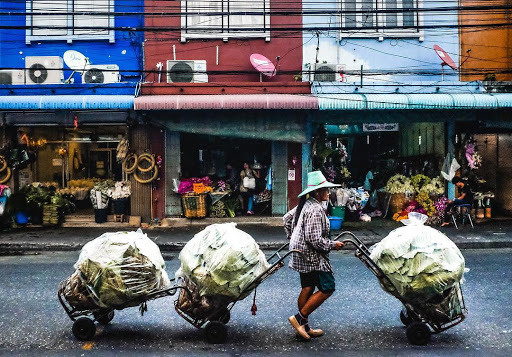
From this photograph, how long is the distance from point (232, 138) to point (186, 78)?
2.33 metres

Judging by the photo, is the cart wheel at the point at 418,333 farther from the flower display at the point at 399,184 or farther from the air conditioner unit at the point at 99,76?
the air conditioner unit at the point at 99,76

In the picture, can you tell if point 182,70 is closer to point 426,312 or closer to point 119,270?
point 119,270

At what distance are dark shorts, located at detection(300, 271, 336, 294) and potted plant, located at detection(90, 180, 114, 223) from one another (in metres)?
10.8

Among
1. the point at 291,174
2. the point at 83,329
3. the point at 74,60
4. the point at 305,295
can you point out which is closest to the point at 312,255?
the point at 305,295

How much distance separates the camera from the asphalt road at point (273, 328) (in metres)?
5.06

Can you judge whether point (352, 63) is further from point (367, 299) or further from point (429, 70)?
point (367, 299)

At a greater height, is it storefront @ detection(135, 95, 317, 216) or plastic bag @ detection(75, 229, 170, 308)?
storefront @ detection(135, 95, 317, 216)

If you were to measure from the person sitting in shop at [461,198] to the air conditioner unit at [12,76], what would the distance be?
1315 cm

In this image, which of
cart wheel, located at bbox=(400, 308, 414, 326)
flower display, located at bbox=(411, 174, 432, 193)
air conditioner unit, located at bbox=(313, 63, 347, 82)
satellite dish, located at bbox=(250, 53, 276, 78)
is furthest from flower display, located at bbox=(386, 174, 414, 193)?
cart wheel, located at bbox=(400, 308, 414, 326)

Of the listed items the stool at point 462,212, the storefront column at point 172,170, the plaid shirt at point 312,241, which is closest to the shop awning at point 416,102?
the stool at point 462,212

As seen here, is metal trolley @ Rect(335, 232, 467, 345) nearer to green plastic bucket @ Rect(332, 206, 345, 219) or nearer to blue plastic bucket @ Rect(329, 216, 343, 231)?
blue plastic bucket @ Rect(329, 216, 343, 231)

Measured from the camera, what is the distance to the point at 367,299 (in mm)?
6965

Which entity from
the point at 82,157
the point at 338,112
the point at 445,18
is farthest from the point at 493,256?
the point at 82,157

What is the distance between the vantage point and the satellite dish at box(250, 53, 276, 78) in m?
14.2
